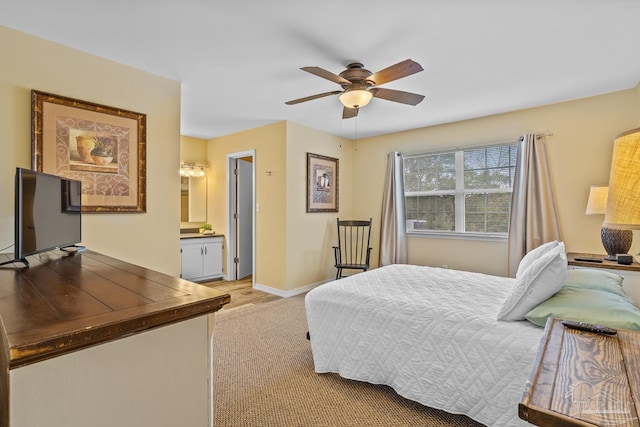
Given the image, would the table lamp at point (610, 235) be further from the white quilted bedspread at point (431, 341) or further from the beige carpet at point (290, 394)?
the beige carpet at point (290, 394)

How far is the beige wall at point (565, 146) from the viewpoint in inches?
131

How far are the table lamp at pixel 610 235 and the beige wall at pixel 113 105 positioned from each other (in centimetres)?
395

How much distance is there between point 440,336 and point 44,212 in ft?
7.41

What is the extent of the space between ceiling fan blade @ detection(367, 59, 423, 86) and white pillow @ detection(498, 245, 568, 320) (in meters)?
1.43

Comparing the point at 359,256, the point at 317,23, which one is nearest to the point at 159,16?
the point at 317,23

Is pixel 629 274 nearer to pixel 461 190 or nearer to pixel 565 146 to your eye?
pixel 565 146

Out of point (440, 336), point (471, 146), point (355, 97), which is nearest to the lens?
point (440, 336)

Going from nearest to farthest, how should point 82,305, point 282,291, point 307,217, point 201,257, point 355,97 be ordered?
point 82,305 < point 355,97 < point 282,291 < point 307,217 < point 201,257

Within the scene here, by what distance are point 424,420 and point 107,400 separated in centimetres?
170

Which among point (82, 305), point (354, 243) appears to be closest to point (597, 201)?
point (354, 243)

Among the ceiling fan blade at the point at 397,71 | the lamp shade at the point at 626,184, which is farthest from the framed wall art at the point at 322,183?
the lamp shade at the point at 626,184

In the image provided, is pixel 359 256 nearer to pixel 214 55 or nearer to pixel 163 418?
pixel 214 55

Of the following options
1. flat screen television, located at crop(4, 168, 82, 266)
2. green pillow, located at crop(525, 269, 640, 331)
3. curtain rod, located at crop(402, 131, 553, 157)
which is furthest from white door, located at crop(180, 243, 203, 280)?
green pillow, located at crop(525, 269, 640, 331)

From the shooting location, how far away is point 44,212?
1.66m
